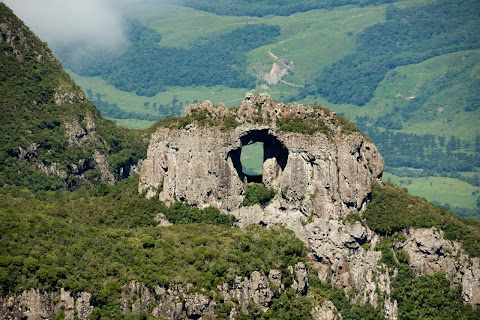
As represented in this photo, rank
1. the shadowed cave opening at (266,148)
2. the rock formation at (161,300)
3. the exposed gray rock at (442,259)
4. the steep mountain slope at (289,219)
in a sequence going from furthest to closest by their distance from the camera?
the shadowed cave opening at (266,148) → the exposed gray rock at (442,259) → the steep mountain slope at (289,219) → the rock formation at (161,300)

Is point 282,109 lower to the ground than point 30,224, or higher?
higher

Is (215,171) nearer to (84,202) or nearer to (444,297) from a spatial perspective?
(84,202)

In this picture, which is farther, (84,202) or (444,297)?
(84,202)

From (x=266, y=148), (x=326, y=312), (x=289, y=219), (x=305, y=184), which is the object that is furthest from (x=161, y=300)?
(x=266, y=148)

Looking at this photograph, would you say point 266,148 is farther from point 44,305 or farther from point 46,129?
point 46,129

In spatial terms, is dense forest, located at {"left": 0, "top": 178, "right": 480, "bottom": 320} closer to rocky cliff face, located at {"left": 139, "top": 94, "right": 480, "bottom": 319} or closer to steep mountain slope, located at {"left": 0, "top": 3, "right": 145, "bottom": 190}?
rocky cliff face, located at {"left": 139, "top": 94, "right": 480, "bottom": 319}

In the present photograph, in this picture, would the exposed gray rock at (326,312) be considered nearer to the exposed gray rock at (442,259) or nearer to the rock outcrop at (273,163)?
the rock outcrop at (273,163)

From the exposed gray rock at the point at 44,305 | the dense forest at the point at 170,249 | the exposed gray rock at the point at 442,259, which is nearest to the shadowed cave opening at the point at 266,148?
the dense forest at the point at 170,249

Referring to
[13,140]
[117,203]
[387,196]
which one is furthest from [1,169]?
[387,196]
